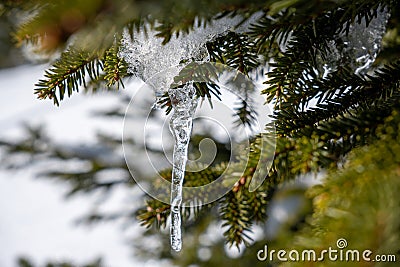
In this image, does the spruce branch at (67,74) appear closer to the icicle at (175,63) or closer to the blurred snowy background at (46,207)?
the icicle at (175,63)

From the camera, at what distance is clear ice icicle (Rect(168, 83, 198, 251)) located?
0.43 m

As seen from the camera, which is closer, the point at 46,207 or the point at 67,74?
the point at 67,74

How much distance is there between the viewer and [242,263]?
39.9 inches

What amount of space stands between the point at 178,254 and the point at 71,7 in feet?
3.13

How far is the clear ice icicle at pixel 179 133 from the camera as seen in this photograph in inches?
16.8

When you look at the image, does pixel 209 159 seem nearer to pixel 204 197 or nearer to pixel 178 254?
pixel 204 197

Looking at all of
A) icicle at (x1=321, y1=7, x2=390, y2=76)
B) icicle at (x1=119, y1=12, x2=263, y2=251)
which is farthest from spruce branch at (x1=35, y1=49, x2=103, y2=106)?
icicle at (x1=321, y1=7, x2=390, y2=76)

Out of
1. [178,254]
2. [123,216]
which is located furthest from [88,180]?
[178,254]

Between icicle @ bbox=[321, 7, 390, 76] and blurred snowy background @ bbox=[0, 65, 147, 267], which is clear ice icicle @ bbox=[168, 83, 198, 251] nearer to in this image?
icicle @ bbox=[321, 7, 390, 76]

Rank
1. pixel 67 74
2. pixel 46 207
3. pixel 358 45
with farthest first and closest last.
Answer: pixel 46 207, pixel 358 45, pixel 67 74

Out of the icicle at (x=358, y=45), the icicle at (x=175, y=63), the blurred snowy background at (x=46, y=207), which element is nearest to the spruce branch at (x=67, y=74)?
the icicle at (x=175, y=63)

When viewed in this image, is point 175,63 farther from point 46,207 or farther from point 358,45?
point 46,207

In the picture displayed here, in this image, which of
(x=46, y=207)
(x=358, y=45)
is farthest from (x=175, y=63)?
(x=46, y=207)

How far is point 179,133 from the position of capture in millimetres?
450
